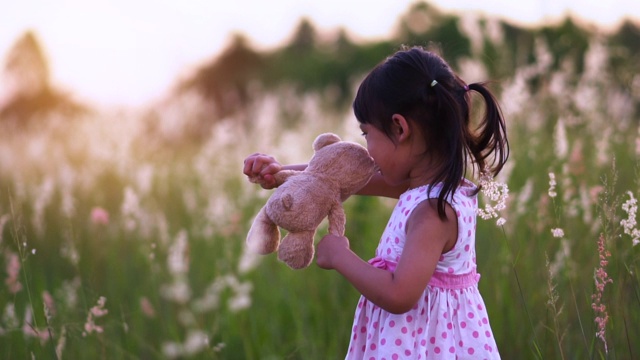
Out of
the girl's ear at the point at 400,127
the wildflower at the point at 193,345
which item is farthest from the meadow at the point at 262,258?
the girl's ear at the point at 400,127

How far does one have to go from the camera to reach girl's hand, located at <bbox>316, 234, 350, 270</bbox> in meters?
1.68

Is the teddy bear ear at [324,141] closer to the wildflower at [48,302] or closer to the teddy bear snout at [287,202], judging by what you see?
the teddy bear snout at [287,202]

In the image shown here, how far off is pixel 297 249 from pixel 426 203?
0.30 meters

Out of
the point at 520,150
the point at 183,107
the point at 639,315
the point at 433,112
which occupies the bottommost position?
the point at 639,315

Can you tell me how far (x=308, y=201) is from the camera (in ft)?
5.51

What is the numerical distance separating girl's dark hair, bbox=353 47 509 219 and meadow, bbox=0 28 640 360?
6.1 inches

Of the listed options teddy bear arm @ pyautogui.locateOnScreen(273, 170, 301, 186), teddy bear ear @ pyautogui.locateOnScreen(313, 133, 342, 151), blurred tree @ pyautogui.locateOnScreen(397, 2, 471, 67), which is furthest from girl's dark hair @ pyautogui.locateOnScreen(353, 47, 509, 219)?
blurred tree @ pyautogui.locateOnScreen(397, 2, 471, 67)

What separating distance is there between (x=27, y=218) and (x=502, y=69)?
295cm

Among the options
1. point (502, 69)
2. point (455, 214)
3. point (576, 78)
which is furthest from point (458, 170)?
point (576, 78)

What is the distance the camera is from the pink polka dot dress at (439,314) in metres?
1.72

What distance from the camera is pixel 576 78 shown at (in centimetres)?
542

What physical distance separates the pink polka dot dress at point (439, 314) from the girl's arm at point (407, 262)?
41 mm

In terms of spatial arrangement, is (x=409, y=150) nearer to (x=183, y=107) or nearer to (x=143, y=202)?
(x=143, y=202)

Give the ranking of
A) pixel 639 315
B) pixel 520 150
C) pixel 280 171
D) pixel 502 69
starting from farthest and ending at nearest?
pixel 502 69
pixel 520 150
pixel 639 315
pixel 280 171
